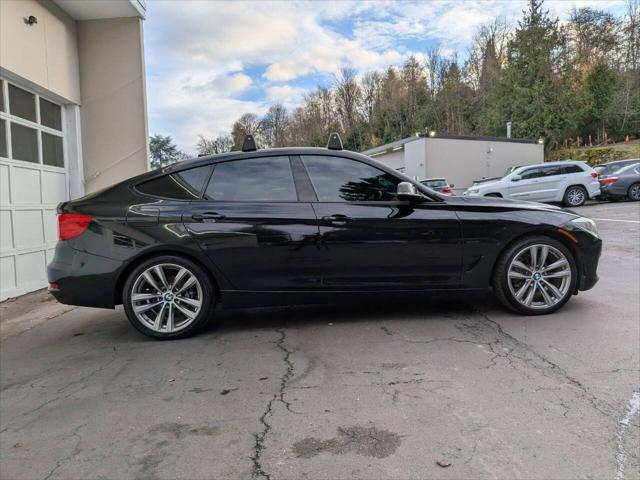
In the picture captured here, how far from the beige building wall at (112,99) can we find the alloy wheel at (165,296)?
234 inches

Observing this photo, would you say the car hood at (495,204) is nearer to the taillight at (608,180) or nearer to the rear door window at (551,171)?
the rear door window at (551,171)

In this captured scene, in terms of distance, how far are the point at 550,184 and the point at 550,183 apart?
3 centimetres

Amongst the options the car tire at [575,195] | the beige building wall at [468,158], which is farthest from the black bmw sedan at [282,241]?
the beige building wall at [468,158]

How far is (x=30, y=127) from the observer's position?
7.49 meters

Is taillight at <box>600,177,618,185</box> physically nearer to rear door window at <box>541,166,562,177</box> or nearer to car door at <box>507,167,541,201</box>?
rear door window at <box>541,166,562,177</box>

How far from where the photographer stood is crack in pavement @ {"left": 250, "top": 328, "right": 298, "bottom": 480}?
7.18 feet

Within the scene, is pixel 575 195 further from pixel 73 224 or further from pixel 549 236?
pixel 73 224

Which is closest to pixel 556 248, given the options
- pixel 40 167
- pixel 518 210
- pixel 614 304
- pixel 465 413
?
pixel 518 210

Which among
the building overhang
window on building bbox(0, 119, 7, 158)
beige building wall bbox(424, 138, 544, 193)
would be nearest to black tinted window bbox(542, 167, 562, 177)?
beige building wall bbox(424, 138, 544, 193)

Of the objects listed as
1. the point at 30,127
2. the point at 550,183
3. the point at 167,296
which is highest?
the point at 30,127

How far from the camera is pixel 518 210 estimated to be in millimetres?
4273

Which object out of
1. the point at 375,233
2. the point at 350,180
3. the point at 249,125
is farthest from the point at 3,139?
the point at 249,125

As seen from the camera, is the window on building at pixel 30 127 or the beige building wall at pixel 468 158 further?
the beige building wall at pixel 468 158

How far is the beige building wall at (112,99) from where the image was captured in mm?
9094
